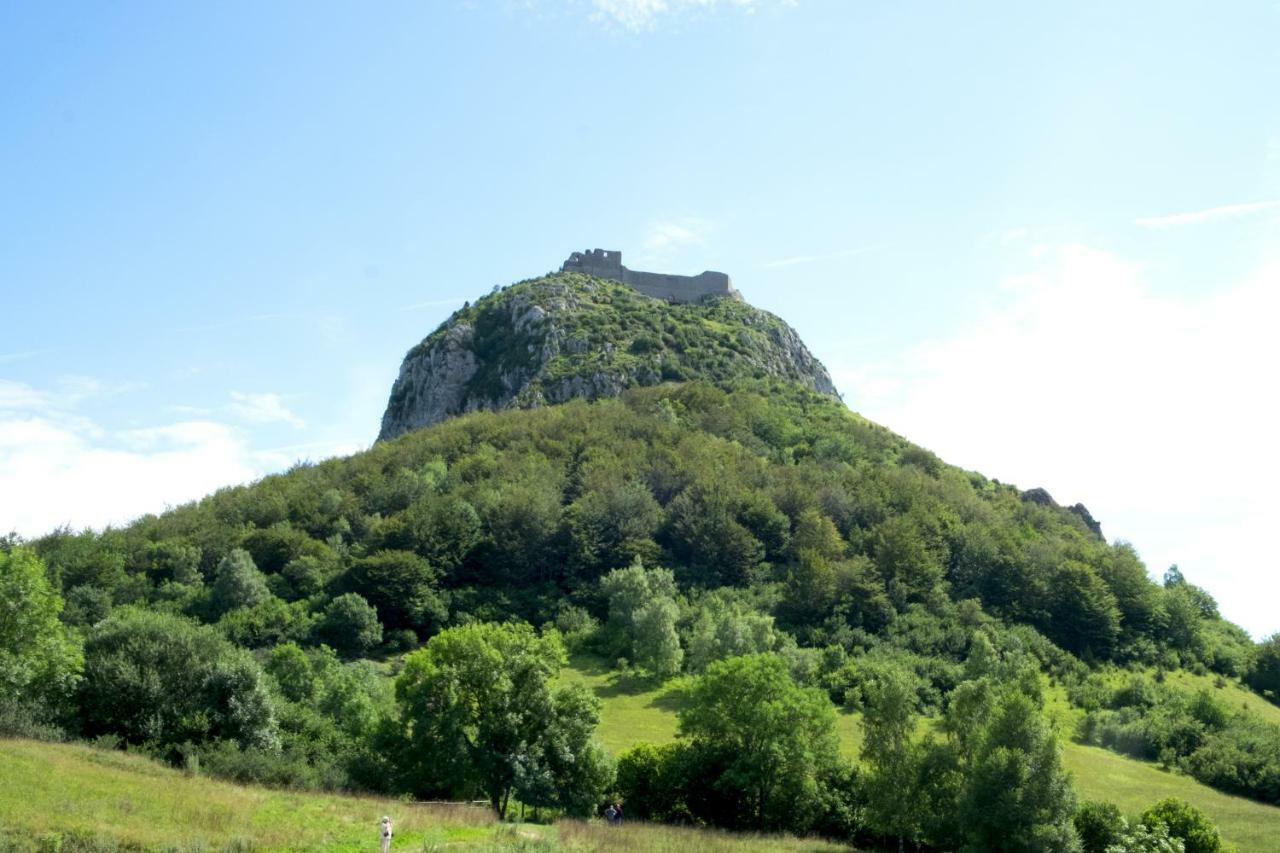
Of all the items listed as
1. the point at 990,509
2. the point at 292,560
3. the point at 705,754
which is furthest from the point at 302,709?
the point at 990,509

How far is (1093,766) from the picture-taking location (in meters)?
52.7

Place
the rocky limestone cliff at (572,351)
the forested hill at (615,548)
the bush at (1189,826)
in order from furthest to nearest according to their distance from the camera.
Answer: the rocky limestone cliff at (572,351) → the forested hill at (615,548) → the bush at (1189,826)

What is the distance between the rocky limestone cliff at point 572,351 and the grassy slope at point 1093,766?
6869cm

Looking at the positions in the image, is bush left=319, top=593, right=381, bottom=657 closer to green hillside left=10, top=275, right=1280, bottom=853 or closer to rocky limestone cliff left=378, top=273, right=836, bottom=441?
green hillside left=10, top=275, right=1280, bottom=853

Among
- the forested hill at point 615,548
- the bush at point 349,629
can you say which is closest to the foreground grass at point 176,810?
the bush at point 349,629

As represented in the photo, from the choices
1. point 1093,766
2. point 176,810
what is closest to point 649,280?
point 1093,766

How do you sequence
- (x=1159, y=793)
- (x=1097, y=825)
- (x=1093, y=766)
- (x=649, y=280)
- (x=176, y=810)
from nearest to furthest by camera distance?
1. (x=176, y=810)
2. (x=1097, y=825)
3. (x=1159, y=793)
4. (x=1093, y=766)
5. (x=649, y=280)

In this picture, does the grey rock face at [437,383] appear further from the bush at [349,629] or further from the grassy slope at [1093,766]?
the grassy slope at [1093,766]

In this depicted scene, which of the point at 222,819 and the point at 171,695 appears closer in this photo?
the point at 222,819

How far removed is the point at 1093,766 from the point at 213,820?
44.1m

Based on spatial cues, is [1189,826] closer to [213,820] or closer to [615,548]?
[213,820]

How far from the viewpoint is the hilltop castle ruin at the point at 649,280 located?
16375 centimetres

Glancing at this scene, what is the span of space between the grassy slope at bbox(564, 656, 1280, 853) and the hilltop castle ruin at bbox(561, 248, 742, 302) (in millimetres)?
105675

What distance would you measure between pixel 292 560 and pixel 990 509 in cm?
6513
